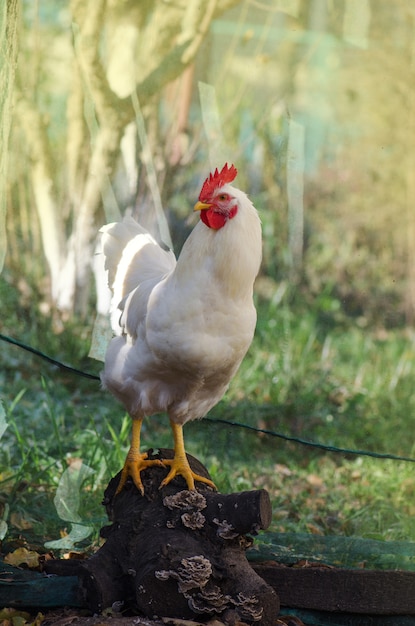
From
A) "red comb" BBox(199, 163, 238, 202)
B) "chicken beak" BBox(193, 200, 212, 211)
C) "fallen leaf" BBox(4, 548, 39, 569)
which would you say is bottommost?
"fallen leaf" BBox(4, 548, 39, 569)

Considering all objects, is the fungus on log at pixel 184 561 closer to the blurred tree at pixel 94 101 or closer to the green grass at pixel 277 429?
the green grass at pixel 277 429

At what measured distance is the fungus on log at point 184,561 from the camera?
234cm

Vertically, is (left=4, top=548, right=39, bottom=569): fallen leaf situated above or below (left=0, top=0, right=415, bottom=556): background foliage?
below

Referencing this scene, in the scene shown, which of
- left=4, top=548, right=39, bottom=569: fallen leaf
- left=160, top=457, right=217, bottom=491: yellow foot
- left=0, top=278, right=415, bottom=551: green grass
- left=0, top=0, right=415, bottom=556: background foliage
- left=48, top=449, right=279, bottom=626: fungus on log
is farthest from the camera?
left=0, top=0, right=415, bottom=556: background foliage

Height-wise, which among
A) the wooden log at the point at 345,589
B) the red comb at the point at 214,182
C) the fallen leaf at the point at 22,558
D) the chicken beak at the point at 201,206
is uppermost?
the red comb at the point at 214,182

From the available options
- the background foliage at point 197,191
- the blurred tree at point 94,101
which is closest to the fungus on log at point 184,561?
the background foliage at point 197,191

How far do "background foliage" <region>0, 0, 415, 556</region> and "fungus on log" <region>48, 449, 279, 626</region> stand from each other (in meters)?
0.79

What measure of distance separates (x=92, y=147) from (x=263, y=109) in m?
1.04

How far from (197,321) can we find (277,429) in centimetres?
224

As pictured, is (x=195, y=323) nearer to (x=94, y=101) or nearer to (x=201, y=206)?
(x=201, y=206)

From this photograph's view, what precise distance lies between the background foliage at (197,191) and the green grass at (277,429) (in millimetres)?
12

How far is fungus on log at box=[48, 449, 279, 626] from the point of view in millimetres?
2338

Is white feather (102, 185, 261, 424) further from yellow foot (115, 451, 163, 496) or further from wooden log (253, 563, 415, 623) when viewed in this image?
wooden log (253, 563, 415, 623)

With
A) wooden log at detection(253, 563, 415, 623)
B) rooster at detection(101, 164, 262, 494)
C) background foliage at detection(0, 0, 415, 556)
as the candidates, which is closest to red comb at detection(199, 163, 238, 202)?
rooster at detection(101, 164, 262, 494)
